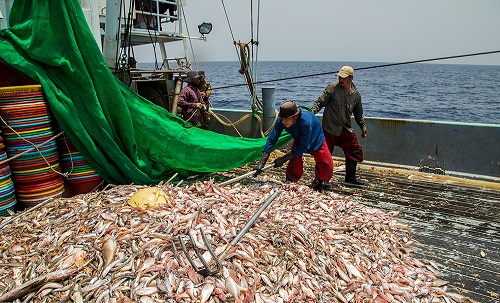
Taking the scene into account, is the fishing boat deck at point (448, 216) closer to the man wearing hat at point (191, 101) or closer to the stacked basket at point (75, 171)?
the man wearing hat at point (191, 101)

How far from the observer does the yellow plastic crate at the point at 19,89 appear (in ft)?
14.2

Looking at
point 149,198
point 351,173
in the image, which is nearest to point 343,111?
point 351,173

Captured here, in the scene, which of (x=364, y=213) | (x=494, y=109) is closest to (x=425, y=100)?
(x=494, y=109)

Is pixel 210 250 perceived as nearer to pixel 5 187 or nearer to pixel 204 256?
pixel 204 256

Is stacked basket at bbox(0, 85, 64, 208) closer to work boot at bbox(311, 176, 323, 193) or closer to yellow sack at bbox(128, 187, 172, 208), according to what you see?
yellow sack at bbox(128, 187, 172, 208)

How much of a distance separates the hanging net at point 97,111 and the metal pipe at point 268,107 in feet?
9.27

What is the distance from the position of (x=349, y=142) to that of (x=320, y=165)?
900mm

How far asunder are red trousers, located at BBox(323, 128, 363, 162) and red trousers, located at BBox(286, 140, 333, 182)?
521 millimetres

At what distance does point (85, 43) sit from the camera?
4789 mm

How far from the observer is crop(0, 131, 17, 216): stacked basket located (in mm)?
4286

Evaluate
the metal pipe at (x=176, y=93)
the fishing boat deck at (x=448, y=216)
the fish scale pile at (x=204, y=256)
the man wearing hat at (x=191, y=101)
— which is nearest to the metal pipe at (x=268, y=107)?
the man wearing hat at (x=191, y=101)

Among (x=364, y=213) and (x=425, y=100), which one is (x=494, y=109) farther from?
(x=364, y=213)

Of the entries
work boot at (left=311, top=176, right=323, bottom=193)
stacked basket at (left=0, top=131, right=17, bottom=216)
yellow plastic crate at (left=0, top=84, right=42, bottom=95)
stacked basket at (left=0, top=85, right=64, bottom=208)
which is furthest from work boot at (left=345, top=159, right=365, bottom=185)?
stacked basket at (left=0, top=131, right=17, bottom=216)

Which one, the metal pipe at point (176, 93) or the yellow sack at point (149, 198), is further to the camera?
the metal pipe at point (176, 93)
